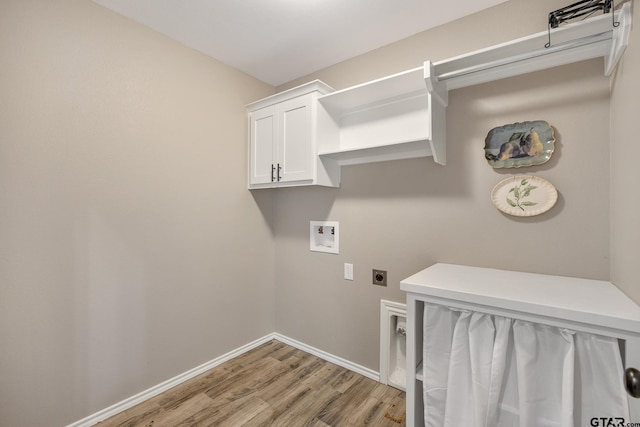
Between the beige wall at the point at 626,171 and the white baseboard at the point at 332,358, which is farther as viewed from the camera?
the white baseboard at the point at 332,358

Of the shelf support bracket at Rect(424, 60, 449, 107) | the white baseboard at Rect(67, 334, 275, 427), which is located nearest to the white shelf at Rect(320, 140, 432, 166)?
the shelf support bracket at Rect(424, 60, 449, 107)

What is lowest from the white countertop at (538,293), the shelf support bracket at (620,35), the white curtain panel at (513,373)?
the white curtain panel at (513,373)

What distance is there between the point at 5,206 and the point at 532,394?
8.05ft

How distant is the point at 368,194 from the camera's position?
6.88ft

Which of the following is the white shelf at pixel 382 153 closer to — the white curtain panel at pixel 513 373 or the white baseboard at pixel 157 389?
the white curtain panel at pixel 513 373

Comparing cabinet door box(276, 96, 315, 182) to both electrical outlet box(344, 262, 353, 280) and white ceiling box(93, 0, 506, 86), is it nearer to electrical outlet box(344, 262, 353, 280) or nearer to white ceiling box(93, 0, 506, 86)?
white ceiling box(93, 0, 506, 86)

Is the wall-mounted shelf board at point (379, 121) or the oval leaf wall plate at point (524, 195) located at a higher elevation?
the wall-mounted shelf board at point (379, 121)

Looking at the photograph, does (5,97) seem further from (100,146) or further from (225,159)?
(225,159)

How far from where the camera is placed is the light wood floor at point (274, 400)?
5.45 ft

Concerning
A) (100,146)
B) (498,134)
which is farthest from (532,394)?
(100,146)

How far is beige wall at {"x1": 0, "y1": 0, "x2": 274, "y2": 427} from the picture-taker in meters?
1.41

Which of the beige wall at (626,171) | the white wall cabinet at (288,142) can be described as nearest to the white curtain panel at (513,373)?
the beige wall at (626,171)

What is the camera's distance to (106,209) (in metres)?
1.68

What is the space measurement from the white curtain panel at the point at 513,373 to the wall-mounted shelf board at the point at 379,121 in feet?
3.19
